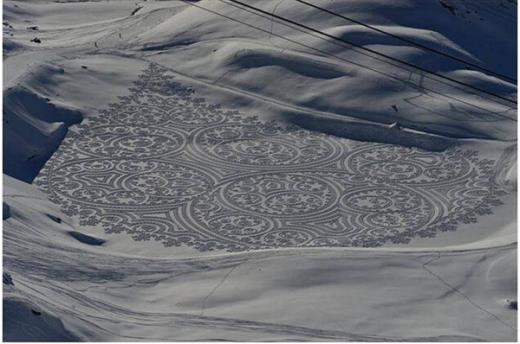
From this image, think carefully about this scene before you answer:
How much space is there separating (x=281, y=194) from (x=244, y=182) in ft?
1.99

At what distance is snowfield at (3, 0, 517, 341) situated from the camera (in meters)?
19.0

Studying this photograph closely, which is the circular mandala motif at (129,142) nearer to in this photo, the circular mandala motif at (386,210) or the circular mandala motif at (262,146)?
the circular mandala motif at (262,146)

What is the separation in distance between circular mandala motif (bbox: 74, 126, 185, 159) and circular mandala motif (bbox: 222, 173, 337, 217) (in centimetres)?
150

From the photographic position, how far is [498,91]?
25406 millimetres

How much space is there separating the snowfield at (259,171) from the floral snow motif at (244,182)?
4 cm

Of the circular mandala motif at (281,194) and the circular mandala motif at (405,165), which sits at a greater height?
the circular mandala motif at (405,165)

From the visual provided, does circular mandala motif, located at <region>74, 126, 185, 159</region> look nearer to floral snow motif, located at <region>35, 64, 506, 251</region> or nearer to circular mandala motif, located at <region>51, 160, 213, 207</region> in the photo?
floral snow motif, located at <region>35, 64, 506, 251</region>

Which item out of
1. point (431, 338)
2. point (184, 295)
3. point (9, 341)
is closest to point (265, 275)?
point (184, 295)

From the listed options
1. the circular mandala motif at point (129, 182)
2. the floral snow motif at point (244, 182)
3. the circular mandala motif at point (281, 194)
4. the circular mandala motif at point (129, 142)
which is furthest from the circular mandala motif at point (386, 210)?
the circular mandala motif at point (129, 142)

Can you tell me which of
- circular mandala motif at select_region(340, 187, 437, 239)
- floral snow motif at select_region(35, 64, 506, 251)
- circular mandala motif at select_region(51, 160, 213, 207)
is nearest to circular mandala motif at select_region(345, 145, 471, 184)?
floral snow motif at select_region(35, 64, 506, 251)

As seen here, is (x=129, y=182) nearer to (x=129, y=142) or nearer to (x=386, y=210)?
(x=129, y=142)

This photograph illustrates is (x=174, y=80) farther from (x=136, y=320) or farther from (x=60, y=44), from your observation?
(x=136, y=320)

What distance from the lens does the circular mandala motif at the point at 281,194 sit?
22.2m

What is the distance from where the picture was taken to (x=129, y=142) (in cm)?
2403
